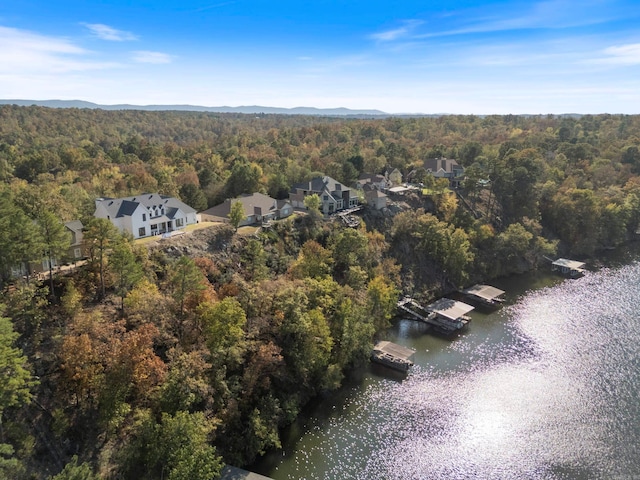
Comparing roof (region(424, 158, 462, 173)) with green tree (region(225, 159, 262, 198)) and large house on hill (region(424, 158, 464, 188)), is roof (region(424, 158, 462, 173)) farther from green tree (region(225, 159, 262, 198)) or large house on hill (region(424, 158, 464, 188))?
green tree (region(225, 159, 262, 198))

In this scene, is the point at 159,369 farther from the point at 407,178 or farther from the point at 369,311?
the point at 407,178

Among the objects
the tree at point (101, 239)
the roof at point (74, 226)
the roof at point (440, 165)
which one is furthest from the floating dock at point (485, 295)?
the roof at point (74, 226)

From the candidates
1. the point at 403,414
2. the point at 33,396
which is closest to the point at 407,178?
the point at 403,414

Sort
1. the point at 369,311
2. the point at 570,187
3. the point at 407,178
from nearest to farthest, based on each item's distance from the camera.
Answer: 1. the point at 369,311
2. the point at 570,187
3. the point at 407,178

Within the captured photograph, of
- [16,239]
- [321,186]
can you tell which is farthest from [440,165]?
[16,239]

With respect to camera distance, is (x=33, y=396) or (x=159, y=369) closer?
(x=33, y=396)

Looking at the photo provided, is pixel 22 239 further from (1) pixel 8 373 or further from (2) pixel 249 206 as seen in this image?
(2) pixel 249 206
